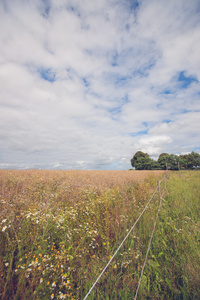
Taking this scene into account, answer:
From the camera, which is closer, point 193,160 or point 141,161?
point 193,160

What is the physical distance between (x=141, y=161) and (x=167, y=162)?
37.2 feet

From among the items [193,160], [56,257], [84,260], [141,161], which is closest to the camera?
[56,257]

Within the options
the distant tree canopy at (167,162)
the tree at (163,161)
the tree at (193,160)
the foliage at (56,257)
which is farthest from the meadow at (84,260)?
the tree at (193,160)

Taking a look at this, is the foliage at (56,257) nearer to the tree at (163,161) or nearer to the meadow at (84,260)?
the meadow at (84,260)

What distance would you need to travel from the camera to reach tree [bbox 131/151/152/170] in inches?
2403

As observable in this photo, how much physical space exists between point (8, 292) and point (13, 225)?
4.13ft

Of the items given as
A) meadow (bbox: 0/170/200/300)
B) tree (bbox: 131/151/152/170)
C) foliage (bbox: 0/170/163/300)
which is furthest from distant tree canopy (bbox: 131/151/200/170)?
foliage (bbox: 0/170/163/300)

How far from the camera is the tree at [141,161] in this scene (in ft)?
200

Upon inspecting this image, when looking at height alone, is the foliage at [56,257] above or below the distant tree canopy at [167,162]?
below

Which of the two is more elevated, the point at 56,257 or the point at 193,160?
the point at 193,160

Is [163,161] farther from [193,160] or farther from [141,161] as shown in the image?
[193,160]

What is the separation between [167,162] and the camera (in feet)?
190

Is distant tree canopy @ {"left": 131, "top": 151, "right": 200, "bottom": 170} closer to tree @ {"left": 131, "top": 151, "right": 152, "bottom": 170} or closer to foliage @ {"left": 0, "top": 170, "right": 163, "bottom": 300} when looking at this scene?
tree @ {"left": 131, "top": 151, "right": 152, "bottom": 170}

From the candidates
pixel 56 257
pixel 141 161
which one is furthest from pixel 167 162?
pixel 56 257
